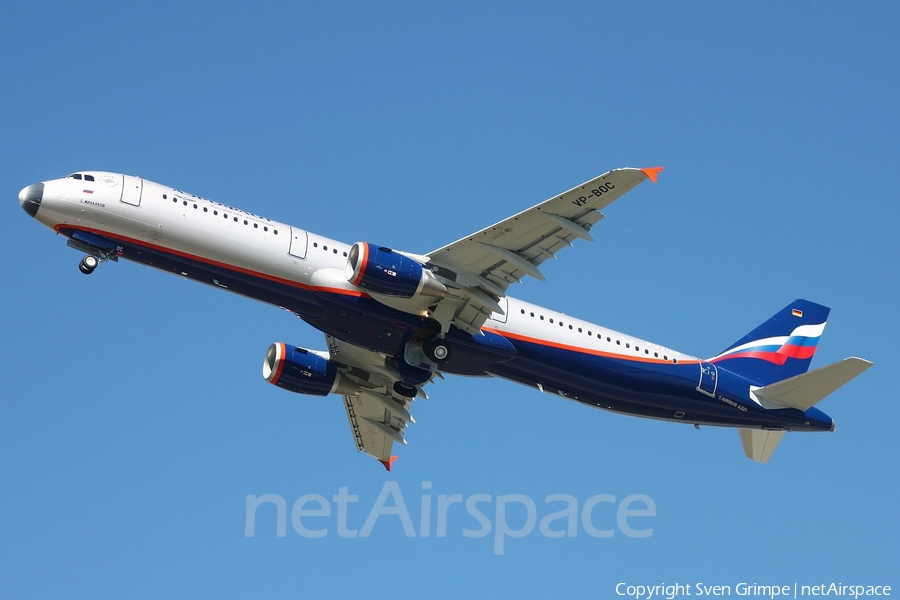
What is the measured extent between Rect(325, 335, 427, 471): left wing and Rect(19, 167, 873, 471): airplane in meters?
0.47

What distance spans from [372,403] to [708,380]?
49.8 ft

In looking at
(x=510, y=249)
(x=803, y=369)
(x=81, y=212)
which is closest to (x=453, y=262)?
(x=510, y=249)

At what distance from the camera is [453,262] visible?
1558 inches

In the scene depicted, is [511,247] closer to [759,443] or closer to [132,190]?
[132,190]

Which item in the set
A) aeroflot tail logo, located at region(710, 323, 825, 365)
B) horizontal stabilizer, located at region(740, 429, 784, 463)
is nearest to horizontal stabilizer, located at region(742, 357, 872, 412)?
aeroflot tail logo, located at region(710, 323, 825, 365)

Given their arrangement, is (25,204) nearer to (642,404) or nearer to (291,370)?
(291,370)

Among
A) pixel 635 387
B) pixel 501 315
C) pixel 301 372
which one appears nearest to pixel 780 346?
pixel 635 387

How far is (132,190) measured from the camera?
39.1 m

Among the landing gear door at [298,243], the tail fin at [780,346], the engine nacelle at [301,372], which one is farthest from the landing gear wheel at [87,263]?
the tail fin at [780,346]

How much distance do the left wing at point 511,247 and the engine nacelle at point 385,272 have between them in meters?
0.99

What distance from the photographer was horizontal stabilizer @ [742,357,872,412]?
41.8 m

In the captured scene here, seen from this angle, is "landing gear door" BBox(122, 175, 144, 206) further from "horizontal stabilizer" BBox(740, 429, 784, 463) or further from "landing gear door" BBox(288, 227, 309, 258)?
"horizontal stabilizer" BBox(740, 429, 784, 463)

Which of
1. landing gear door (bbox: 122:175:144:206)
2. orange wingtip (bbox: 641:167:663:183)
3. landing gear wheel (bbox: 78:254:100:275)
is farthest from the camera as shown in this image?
landing gear wheel (bbox: 78:254:100:275)

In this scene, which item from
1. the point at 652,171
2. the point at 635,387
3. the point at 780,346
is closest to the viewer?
the point at 652,171
